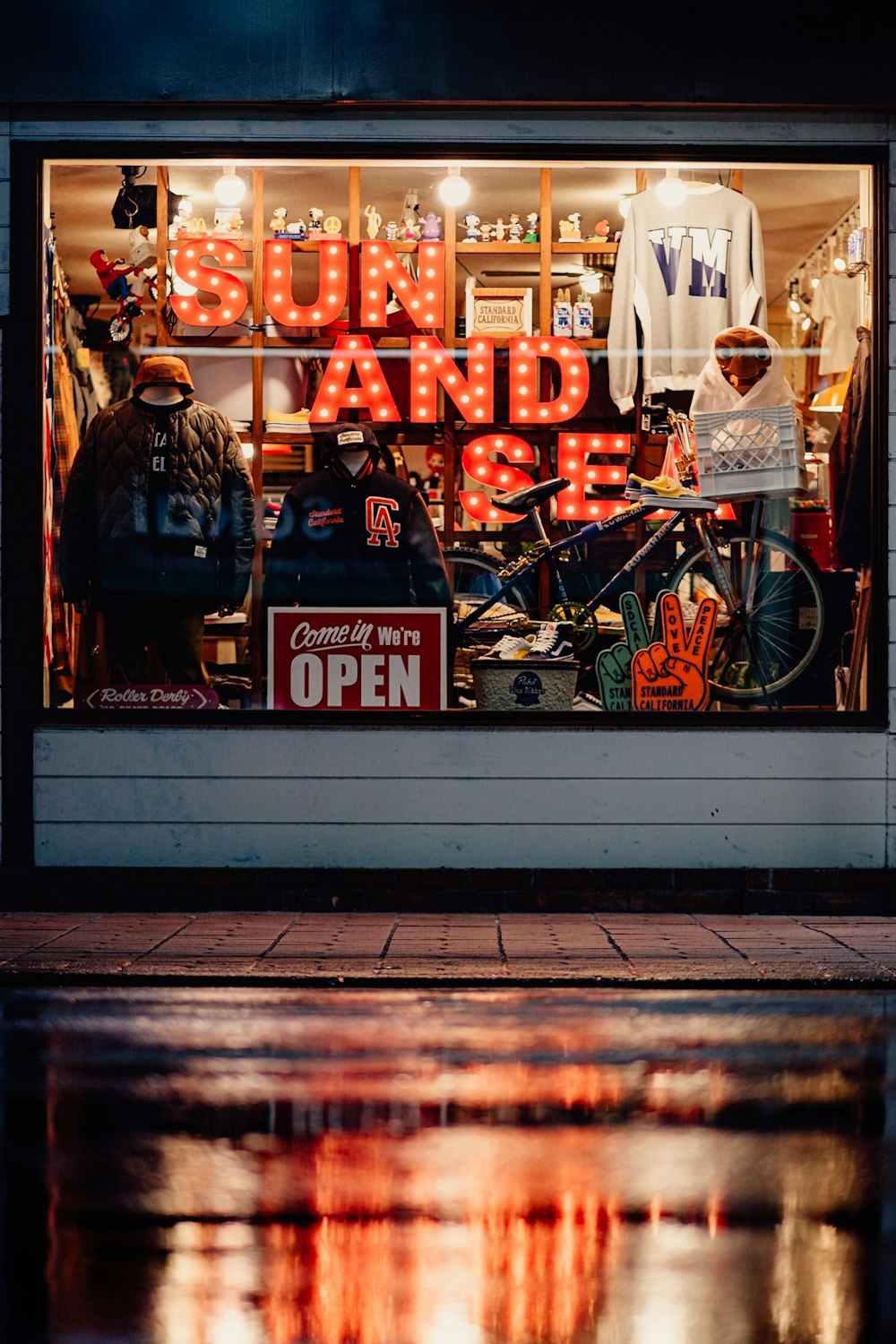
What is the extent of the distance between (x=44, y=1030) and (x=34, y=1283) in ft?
9.20

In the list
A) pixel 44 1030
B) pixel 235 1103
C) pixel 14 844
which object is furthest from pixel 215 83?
pixel 235 1103

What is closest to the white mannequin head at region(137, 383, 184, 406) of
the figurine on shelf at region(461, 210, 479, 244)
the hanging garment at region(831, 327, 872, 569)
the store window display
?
the store window display

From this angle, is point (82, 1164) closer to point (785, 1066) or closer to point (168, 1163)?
point (168, 1163)

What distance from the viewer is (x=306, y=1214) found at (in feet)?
14.9

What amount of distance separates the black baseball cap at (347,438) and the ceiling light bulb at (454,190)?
148 cm

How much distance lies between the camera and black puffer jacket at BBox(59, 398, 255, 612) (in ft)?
33.4

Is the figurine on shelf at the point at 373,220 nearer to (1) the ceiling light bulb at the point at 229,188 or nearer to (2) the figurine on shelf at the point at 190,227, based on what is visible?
(1) the ceiling light bulb at the point at 229,188

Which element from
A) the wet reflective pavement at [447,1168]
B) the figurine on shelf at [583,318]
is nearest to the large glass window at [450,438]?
the figurine on shelf at [583,318]

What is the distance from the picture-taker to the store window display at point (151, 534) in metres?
10.2

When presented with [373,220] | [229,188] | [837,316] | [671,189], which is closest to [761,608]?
[837,316]

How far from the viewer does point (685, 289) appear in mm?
10320

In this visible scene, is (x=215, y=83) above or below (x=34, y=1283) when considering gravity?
above

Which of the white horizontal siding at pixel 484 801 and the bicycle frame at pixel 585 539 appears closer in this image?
the white horizontal siding at pixel 484 801

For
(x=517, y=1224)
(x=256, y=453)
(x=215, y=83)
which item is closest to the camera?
(x=517, y=1224)
